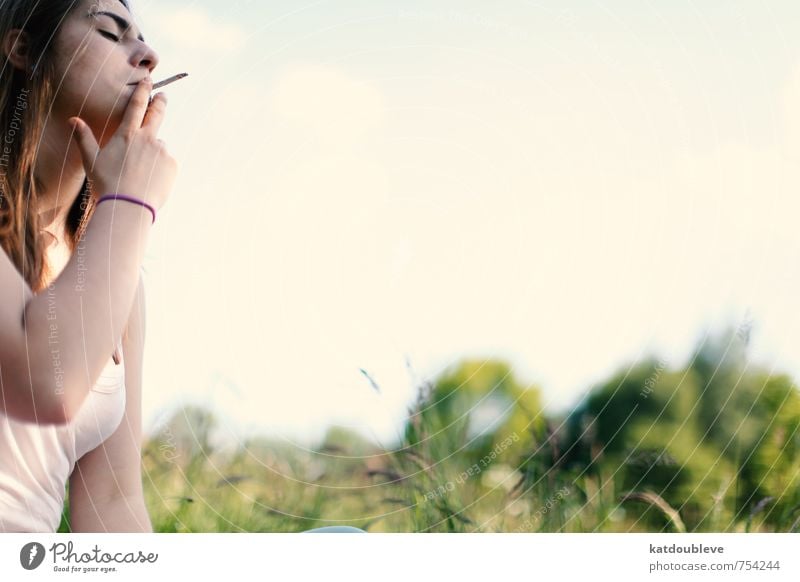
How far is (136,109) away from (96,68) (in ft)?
0.27

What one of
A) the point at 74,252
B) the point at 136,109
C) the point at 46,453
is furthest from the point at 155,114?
the point at 46,453

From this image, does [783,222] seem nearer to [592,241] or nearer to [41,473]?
[592,241]

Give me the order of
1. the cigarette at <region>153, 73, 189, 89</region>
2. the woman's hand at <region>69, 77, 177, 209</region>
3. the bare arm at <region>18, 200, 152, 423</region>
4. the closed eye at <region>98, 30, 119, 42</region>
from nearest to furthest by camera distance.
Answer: the bare arm at <region>18, 200, 152, 423</region> < the woman's hand at <region>69, 77, 177, 209</region> < the closed eye at <region>98, 30, 119, 42</region> < the cigarette at <region>153, 73, 189, 89</region>

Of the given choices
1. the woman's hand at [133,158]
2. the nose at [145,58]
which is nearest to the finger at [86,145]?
the woman's hand at [133,158]

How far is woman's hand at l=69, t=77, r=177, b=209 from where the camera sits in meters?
1.07

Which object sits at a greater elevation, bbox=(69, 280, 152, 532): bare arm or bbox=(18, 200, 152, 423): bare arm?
bbox=(18, 200, 152, 423): bare arm

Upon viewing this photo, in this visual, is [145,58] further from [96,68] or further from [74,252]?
[74,252]

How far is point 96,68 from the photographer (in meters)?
1.16

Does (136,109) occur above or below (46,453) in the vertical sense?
above

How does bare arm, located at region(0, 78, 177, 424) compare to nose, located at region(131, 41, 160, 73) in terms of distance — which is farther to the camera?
nose, located at region(131, 41, 160, 73)

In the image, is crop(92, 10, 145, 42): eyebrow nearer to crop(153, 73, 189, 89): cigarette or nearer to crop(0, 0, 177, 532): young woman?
crop(0, 0, 177, 532): young woman

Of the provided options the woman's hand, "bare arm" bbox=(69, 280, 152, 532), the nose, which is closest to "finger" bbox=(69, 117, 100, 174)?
the woman's hand
